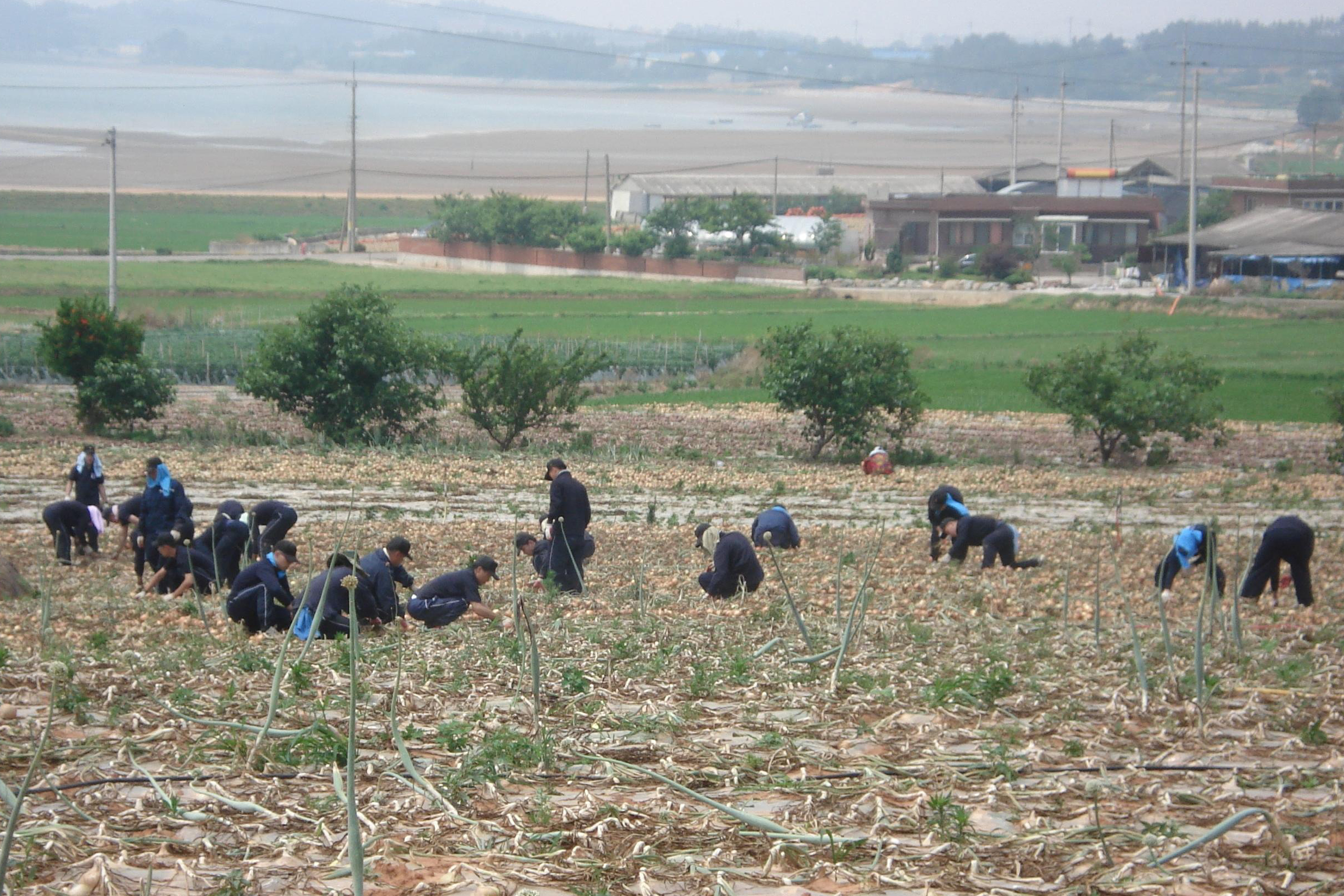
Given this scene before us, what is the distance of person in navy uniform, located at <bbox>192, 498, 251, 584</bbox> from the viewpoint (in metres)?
11.4

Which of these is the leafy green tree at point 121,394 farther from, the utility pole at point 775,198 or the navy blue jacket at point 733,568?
the utility pole at point 775,198

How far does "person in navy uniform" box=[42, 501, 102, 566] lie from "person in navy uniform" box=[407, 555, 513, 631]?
5622 mm

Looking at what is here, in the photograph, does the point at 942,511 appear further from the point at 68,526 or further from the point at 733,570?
the point at 68,526

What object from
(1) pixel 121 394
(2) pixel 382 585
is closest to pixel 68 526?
(2) pixel 382 585

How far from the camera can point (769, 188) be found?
354 feet

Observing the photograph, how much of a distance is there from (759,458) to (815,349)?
225 centimetres

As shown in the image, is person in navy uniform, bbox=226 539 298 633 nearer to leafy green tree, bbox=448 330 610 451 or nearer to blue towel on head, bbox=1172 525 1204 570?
blue towel on head, bbox=1172 525 1204 570

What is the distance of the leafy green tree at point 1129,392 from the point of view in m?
23.5

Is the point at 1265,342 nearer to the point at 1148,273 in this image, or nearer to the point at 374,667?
the point at 1148,273

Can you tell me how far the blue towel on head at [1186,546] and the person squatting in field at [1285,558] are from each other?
0.47 m

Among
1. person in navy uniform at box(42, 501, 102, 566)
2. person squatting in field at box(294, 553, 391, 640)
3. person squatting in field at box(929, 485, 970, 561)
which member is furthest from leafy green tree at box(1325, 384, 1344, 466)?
person in navy uniform at box(42, 501, 102, 566)

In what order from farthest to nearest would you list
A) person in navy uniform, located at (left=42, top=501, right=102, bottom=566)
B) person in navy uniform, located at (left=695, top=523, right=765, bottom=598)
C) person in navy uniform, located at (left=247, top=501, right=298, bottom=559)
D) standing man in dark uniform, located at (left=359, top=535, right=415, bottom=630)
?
person in navy uniform, located at (left=42, top=501, right=102, bottom=566)
person in navy uniform, located at (left=247, top=501, right=298, bottom=559)
person in navy uniform, located at (left=695, top=523, right=765, bottom=598)
standing man in dark uniform, located at (left=359, top=535, right=415, bottom=630)

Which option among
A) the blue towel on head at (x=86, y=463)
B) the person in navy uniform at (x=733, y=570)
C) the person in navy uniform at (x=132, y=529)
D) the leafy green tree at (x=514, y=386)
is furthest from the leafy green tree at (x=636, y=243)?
the person in navy uniform at (x=733, y=570)

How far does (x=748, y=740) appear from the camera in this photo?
20.9 ft
